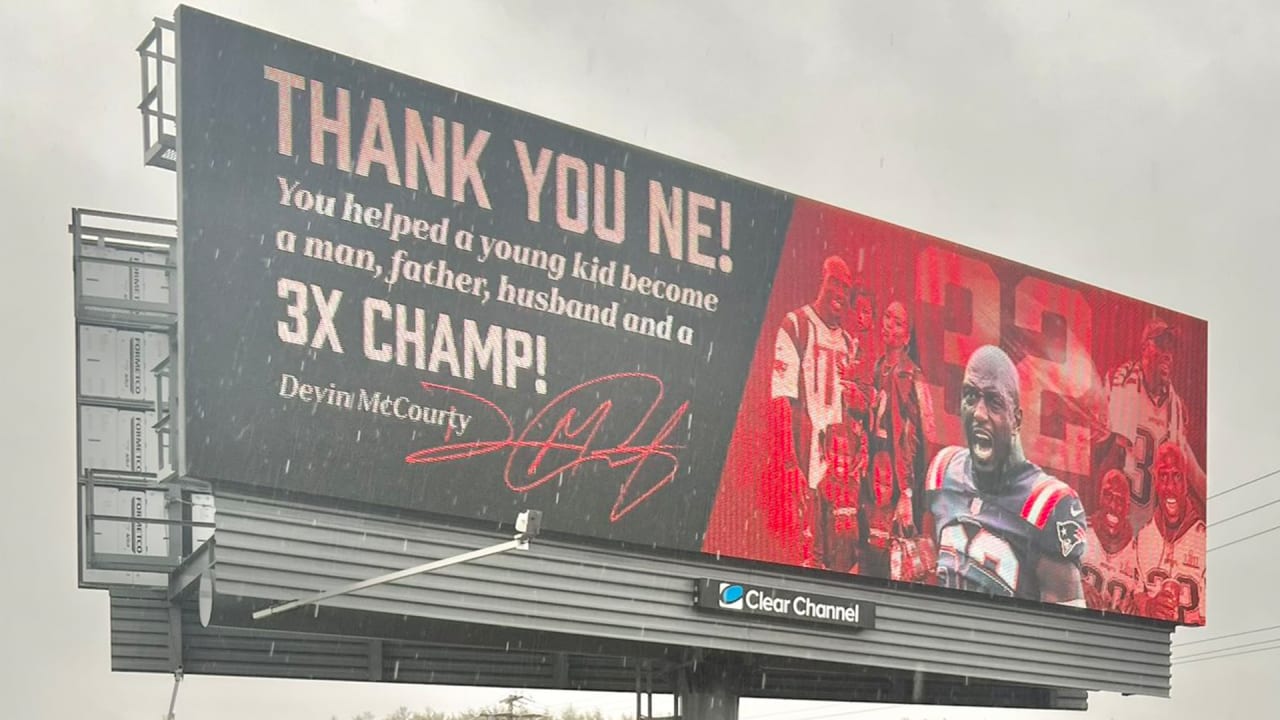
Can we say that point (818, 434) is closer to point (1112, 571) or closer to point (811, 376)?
point (811, 376)

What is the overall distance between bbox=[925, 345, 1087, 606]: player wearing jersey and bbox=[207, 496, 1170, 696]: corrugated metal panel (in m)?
0.44

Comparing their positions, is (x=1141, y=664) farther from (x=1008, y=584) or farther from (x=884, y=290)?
(x=884, y=290)

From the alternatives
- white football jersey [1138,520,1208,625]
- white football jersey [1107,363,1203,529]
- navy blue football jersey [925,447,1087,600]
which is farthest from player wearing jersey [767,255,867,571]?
white football jersey [1138,520,1208,625]

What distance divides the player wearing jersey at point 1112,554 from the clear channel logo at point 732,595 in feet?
23.6

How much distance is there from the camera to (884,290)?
26.2 meters

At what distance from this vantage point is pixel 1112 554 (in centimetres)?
2880

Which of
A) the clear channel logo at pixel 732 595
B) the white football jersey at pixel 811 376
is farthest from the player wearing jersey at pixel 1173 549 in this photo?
the clear channel logo at pixel 732 595

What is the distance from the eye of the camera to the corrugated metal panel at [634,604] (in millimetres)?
20047

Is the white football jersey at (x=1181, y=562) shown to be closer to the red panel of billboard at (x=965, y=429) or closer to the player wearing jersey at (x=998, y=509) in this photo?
the red panel of billboard at (x=965, y=429)

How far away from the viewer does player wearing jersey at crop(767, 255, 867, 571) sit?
24609mm

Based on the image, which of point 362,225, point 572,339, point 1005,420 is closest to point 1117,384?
point 1005,420

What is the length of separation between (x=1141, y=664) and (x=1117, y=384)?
4533mm
